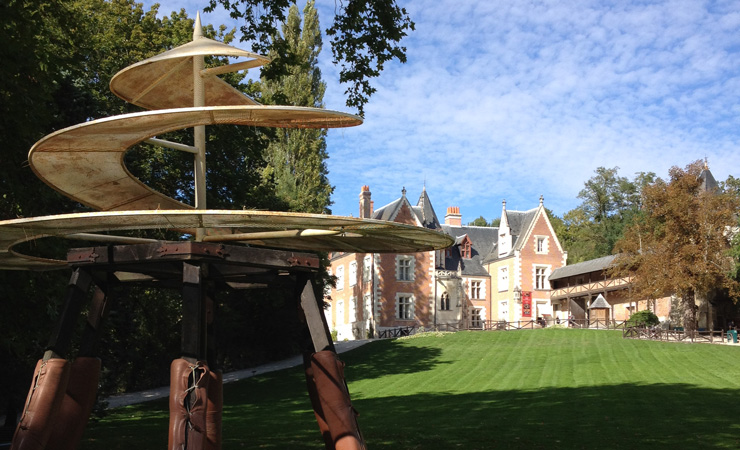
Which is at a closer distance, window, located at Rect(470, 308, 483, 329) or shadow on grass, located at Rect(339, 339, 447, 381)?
shadow on grass, located at Rect(339, 339, 447, 381)

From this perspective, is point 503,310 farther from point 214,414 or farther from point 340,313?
point 214,414

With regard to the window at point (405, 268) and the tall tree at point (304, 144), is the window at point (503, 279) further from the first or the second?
the tall tree at point (304, 144)

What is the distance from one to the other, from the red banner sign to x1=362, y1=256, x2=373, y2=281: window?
41.6ft

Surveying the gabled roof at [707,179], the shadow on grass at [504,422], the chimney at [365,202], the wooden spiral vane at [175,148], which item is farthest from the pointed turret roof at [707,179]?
the wooden spiral vane at [175,148]

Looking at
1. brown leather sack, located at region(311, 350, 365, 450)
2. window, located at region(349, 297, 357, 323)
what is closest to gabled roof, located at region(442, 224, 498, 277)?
window, located at region(349, 297, 357, 323)

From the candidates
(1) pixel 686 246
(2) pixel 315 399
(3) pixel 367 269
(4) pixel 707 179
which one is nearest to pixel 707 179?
(4) pixel 707 179

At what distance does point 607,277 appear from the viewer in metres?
50.5

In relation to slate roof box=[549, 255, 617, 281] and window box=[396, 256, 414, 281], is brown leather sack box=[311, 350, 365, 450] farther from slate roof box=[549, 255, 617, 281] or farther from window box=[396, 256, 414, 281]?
window box=[396, 256, 414, 281]

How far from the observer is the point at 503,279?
58.0m

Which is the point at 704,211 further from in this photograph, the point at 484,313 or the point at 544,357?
the point at 484,313

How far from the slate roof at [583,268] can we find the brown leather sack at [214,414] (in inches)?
1796

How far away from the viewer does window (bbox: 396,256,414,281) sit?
2157 inches

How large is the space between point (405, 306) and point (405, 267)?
3.10 m

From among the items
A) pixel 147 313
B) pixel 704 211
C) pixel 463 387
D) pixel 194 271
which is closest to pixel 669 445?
pixel 194 271
